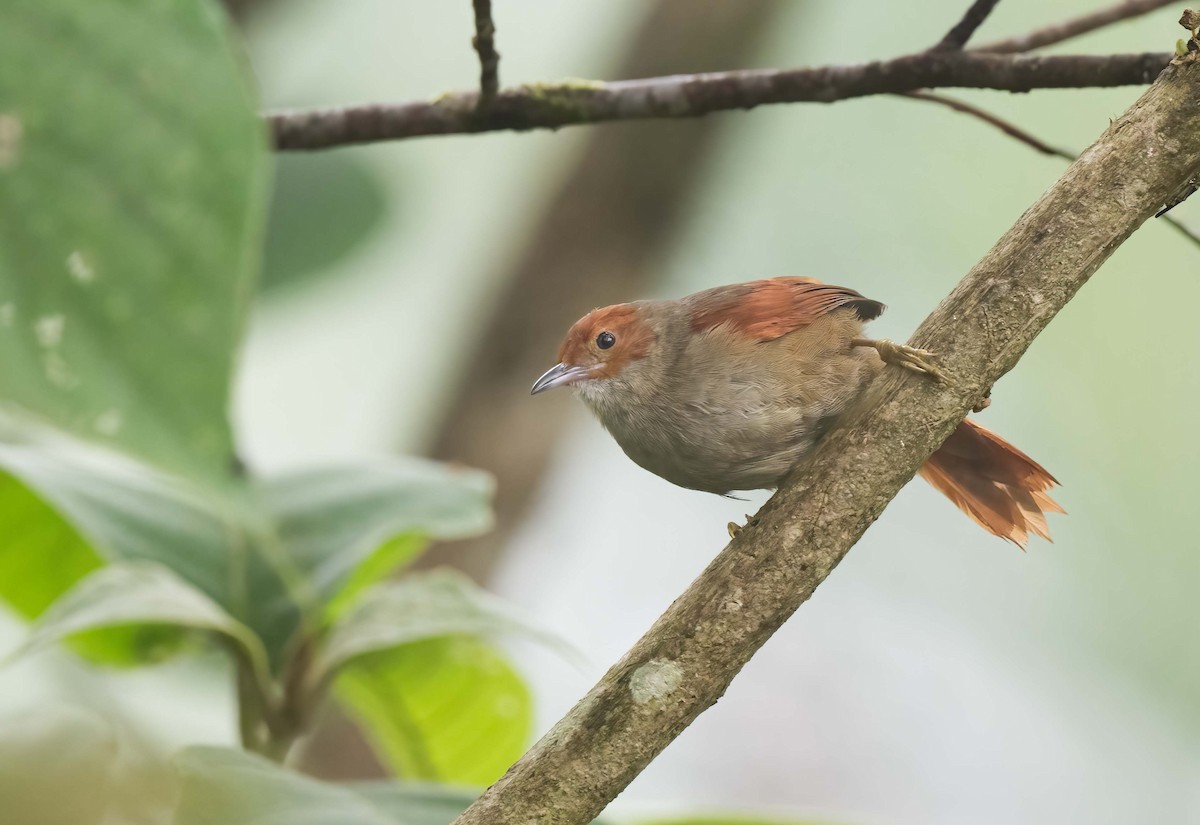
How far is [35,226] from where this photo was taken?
127cm

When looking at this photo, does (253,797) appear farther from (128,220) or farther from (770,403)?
(770,403)

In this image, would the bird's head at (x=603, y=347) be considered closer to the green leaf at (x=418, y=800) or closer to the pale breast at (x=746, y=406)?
the pale breast at (x=746, y=406)

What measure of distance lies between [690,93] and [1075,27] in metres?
0.62

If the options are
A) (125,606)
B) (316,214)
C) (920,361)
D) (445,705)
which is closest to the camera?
(920,361)

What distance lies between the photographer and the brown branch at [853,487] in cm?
137

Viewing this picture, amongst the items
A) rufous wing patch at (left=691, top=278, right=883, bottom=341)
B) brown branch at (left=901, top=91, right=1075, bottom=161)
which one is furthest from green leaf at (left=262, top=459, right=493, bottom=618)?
brown branch at (left=901, top=91, right=1075, bottom=161)

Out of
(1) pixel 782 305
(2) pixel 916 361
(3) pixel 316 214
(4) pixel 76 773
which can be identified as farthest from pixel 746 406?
(3) pixel 316 214

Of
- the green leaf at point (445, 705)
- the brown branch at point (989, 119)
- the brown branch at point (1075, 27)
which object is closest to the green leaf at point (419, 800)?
the green leaf at point (445, 705)

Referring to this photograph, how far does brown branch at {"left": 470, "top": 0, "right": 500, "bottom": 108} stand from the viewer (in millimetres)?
1671

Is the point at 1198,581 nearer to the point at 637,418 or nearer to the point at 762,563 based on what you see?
the point at 637,418

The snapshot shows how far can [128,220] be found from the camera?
124 cm

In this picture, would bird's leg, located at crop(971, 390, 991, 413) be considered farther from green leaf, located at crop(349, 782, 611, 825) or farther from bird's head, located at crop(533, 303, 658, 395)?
bird's head, located at crop(533, 303, 658, 395)

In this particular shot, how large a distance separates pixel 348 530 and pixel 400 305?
473cm

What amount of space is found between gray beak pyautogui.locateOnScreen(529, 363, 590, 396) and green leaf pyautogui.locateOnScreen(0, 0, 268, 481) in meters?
1.26
